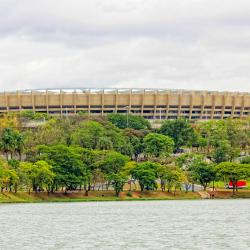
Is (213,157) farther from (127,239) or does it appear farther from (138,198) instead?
(127,239)

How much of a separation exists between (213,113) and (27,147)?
7621 centimetres

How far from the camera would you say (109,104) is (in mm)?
187125

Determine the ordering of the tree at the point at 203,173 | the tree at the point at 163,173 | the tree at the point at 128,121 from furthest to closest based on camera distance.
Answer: the tree at the point at 128,121 → the tree at the point at 203,173 → the tree at the point at 163,173

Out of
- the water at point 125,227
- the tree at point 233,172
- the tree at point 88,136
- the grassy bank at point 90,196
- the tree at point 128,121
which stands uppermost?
the tree at point 128,121

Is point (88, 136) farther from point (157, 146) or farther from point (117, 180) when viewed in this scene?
point (117, 180)

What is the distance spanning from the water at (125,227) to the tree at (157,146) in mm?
46897

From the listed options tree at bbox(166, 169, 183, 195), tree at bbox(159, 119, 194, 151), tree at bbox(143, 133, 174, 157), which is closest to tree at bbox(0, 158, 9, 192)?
tree at bbox(166, 169, 183, 195)

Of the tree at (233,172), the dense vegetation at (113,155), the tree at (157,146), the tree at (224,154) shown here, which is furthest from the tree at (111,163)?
the tree at (224,154)

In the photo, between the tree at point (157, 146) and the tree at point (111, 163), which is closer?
the tree at point (111, 163)

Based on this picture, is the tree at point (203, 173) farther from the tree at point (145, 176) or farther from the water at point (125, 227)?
the water at point (125, 227)

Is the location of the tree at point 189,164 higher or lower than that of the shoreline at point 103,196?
higher

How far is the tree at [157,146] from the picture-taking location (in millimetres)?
139875

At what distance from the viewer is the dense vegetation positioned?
10812cm

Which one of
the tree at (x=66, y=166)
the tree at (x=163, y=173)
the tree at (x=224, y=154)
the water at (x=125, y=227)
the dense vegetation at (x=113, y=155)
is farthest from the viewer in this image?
the tree at (x=224, y=154)
